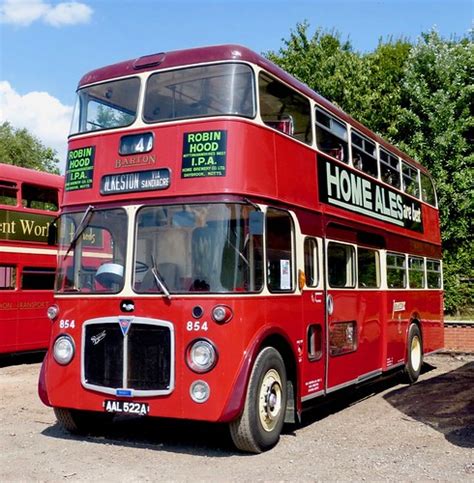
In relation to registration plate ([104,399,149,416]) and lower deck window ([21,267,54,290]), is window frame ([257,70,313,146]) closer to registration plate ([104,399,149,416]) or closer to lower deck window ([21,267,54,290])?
registration plate ([104,399,149,416])

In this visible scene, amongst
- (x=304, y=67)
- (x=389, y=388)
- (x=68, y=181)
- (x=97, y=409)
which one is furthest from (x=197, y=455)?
(x=304, y=67)

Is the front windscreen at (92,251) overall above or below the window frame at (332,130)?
below

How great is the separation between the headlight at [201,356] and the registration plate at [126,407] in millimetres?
659

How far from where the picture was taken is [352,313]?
31.7ft

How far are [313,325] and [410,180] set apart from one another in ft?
19.8

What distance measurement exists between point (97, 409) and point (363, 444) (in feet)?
9.24

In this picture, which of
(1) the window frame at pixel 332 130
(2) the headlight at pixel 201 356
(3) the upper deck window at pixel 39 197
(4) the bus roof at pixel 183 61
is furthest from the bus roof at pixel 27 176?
(2) the headlight at pixel 201 356

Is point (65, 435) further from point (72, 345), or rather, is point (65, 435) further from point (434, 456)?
point (434, 456)

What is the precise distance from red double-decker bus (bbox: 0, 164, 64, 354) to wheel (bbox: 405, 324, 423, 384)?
7.96 m

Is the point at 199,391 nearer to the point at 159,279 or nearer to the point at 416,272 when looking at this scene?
the point at 159,279

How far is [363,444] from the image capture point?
7.27 m

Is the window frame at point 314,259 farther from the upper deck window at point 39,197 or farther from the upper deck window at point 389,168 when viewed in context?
the upper deck window at point 39,197

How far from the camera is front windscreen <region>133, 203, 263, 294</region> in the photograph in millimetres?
6797

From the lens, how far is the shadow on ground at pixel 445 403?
803cm
